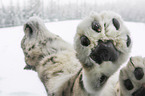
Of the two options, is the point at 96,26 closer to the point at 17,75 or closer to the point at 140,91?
the point at 140,91

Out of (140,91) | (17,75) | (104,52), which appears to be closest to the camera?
(104,52)

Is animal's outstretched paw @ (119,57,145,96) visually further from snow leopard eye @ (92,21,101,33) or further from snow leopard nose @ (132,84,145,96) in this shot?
snow leopard eye @ (92,21,101,33)

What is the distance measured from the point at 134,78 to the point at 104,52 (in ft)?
1.08

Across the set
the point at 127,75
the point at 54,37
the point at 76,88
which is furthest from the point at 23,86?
the point at 127,75

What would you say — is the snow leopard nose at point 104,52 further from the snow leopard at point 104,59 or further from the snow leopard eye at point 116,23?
the snow leopard eye at point 116,23

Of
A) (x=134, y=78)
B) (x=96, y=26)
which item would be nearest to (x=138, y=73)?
(x=134, y=78)

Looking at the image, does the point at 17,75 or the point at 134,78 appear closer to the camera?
the point at 134,78

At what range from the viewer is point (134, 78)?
3.15ft

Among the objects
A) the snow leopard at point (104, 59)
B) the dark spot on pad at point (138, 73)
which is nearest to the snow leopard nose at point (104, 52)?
the snow leopard at point (104, 59)

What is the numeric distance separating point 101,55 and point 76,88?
49 cm

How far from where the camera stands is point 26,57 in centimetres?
207

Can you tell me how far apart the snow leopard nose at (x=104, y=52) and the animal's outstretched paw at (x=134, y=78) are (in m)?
0.26

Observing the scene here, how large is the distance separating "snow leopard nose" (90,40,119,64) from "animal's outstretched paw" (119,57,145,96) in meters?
0.26

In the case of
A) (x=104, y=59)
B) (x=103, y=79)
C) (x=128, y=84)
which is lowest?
(x=128, y=84)
